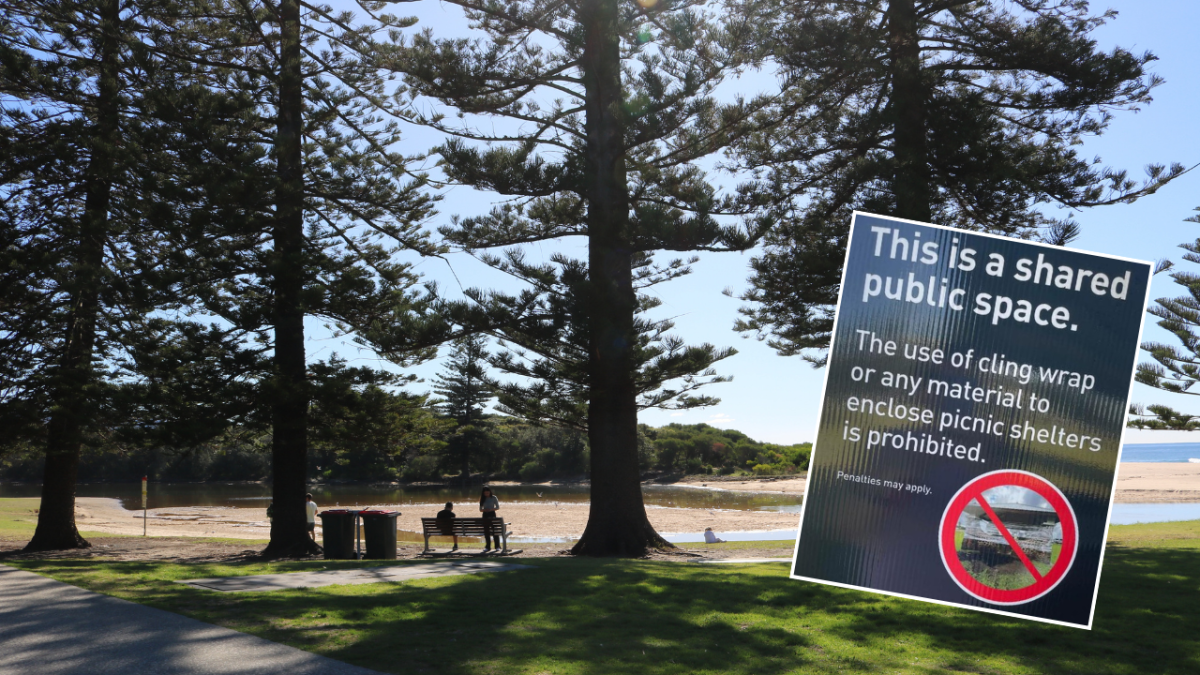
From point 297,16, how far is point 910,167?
11002mm

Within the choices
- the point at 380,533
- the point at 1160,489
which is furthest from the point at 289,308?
the point at 1160,489

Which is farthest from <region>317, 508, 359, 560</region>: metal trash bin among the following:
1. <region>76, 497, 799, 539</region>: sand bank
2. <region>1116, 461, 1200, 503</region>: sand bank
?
<region>1116, 461, 1200, 503</region>: sand bank

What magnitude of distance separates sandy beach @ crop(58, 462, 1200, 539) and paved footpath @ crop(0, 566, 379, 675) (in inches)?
546

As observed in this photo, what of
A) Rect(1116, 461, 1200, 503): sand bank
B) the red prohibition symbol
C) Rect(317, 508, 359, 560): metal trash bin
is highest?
the red prohibition symbol

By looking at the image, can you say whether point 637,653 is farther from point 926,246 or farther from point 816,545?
point 926,246

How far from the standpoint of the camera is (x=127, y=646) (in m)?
5.36

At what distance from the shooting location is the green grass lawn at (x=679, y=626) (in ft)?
16.5

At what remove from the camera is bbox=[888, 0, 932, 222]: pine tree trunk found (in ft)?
43.6

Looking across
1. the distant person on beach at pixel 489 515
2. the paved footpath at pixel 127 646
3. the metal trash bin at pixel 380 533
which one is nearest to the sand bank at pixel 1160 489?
the distant person on beach at pixel 489 515

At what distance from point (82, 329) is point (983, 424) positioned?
16924mm

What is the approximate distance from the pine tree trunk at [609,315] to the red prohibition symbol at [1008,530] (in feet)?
35.8

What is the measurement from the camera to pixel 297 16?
15.7 metres

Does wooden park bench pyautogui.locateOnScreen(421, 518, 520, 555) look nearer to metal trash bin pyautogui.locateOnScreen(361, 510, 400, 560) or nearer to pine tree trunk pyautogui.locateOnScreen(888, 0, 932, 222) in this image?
metal trash bin pyautogui.locateOnScreen(361, 510, 400, 560)

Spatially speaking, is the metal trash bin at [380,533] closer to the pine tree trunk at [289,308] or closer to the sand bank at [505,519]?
the pine tree trunk at [289,308]
